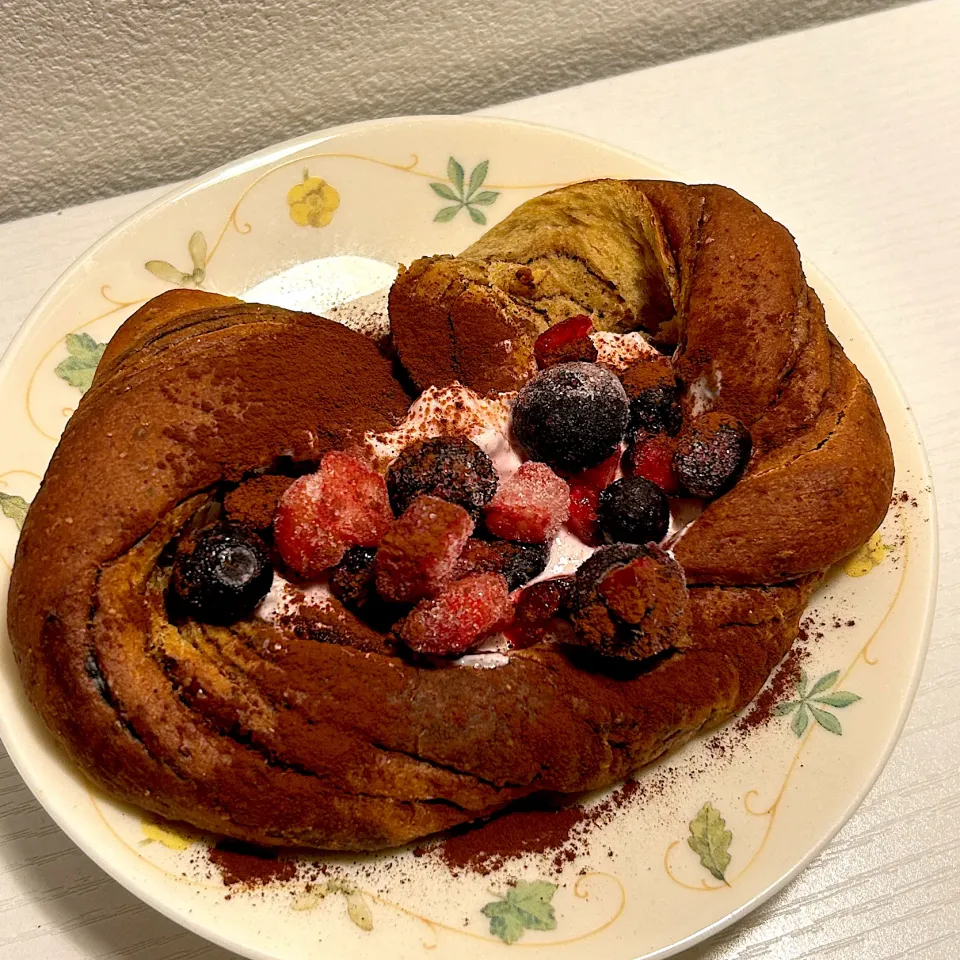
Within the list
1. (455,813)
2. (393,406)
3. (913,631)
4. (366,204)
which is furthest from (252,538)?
(913,631)

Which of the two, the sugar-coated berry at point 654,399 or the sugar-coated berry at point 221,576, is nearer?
the sugar-coated berry at point 221,576

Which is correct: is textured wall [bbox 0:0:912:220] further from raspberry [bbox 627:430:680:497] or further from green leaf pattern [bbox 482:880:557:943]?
green leaf pattern [bbox 482:880:557:943]

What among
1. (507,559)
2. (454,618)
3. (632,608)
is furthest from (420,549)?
(632,608)

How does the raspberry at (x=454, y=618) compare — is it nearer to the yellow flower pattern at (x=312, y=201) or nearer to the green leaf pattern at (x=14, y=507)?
the green leaf pattern at (x=14, y=507)

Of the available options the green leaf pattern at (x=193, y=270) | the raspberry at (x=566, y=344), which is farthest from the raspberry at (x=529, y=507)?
the green leaf pattern at (x=193, y=270)

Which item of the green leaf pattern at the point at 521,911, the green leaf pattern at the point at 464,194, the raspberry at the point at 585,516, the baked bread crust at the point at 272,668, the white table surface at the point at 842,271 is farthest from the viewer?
the green leaf pattern at the point at 464,194

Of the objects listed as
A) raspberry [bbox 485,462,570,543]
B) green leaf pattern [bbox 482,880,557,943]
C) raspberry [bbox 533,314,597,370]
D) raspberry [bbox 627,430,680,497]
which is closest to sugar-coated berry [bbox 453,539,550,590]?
raspberry [bbox 485,462,570,543]

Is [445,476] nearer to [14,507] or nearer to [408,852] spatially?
[408,852]
